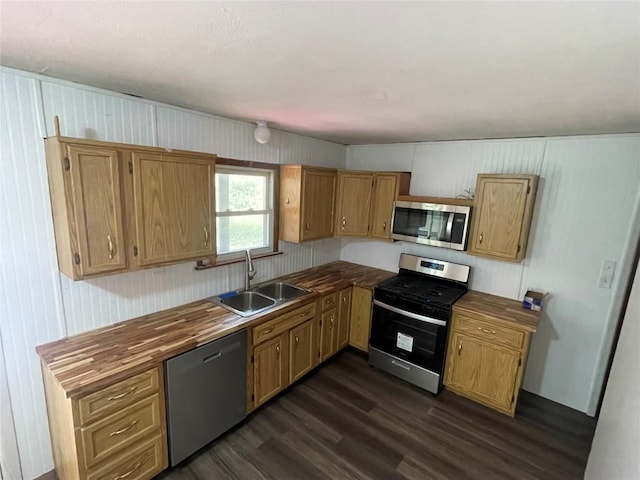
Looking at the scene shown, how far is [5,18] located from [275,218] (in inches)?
90.0

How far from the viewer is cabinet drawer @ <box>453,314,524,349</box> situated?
253 cm

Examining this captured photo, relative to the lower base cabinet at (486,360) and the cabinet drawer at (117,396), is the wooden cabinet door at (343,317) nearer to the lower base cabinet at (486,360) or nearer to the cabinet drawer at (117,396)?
the lower base cabinet at (486,360)

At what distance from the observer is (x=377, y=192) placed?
3449mm

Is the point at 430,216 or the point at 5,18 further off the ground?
the point at 5,18

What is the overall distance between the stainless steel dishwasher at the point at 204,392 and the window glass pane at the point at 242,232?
0.91 meters

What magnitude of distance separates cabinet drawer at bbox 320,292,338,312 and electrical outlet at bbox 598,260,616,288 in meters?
2.30

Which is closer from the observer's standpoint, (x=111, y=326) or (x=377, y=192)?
(x=111, y=326)

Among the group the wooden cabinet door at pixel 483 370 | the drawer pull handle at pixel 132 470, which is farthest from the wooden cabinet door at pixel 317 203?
the drawer pull handle at pixel 132 470

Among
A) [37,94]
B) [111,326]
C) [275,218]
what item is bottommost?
[111,326]

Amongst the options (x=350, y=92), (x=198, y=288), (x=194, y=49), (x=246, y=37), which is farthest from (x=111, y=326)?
(x=350, y=92)

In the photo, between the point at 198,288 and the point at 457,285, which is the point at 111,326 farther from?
the point at 457,285

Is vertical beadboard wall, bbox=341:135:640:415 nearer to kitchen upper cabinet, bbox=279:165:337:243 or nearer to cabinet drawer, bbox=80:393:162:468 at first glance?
kitchen upper cabinet, bbox=279:165:337:243

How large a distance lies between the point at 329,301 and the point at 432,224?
1.30m

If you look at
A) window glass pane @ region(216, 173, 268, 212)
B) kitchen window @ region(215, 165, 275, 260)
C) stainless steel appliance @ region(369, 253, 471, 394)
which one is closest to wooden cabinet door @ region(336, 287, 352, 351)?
stainless steel appliance @ region(369, 253, 471, 394)
